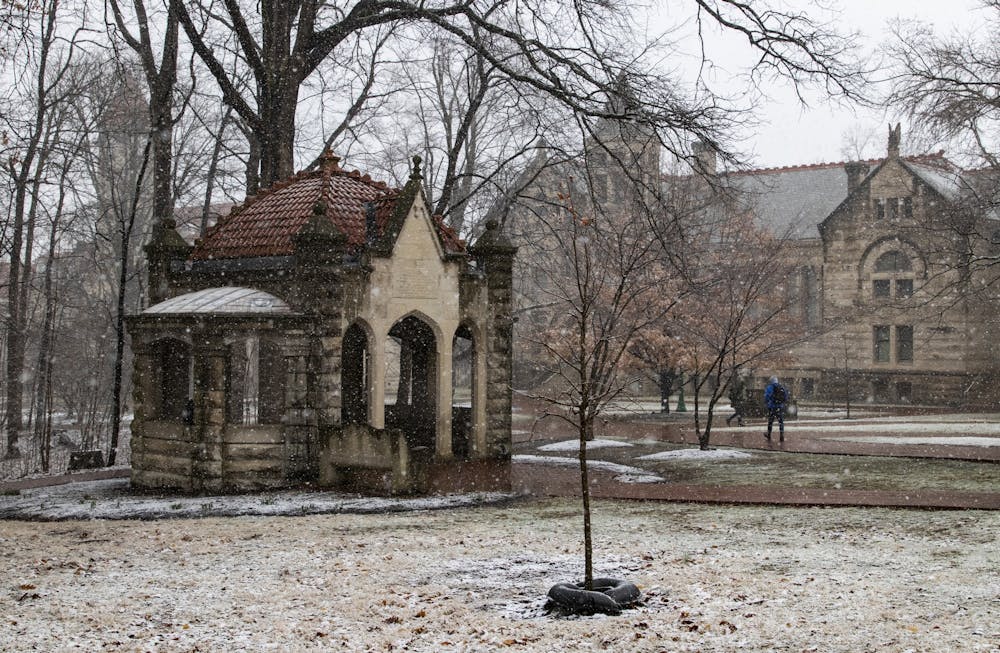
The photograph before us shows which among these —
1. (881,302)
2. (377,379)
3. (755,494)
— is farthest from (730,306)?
(755,494)

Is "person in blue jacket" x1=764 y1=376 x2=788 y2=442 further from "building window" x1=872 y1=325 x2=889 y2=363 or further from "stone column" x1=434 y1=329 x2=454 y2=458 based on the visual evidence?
"building window" x1=872 y1=325 x2=889 y2=363

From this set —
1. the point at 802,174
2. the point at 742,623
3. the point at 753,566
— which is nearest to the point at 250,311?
the point at 753,566

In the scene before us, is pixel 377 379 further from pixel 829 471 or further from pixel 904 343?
pixel 904 343

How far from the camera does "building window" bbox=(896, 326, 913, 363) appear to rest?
47.0 meters

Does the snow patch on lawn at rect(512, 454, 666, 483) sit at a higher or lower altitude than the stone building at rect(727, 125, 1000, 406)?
lower

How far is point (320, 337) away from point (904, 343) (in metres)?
36.8

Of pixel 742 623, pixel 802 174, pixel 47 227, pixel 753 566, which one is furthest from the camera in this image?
pixel 802 174

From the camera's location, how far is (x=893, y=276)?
47.5 meters

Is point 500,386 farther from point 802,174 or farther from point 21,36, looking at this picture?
point 802,174

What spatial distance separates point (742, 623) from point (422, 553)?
14.2ft

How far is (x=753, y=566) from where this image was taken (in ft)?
34.2

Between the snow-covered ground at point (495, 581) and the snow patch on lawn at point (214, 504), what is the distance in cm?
66

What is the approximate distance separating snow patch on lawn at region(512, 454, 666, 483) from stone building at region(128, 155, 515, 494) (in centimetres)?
108

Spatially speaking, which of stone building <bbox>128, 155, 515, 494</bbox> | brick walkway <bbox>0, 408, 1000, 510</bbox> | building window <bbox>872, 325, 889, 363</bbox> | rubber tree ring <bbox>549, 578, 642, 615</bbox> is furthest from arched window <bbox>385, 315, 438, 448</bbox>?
building window <bbox>872, 325, 889, 363</bbox>
